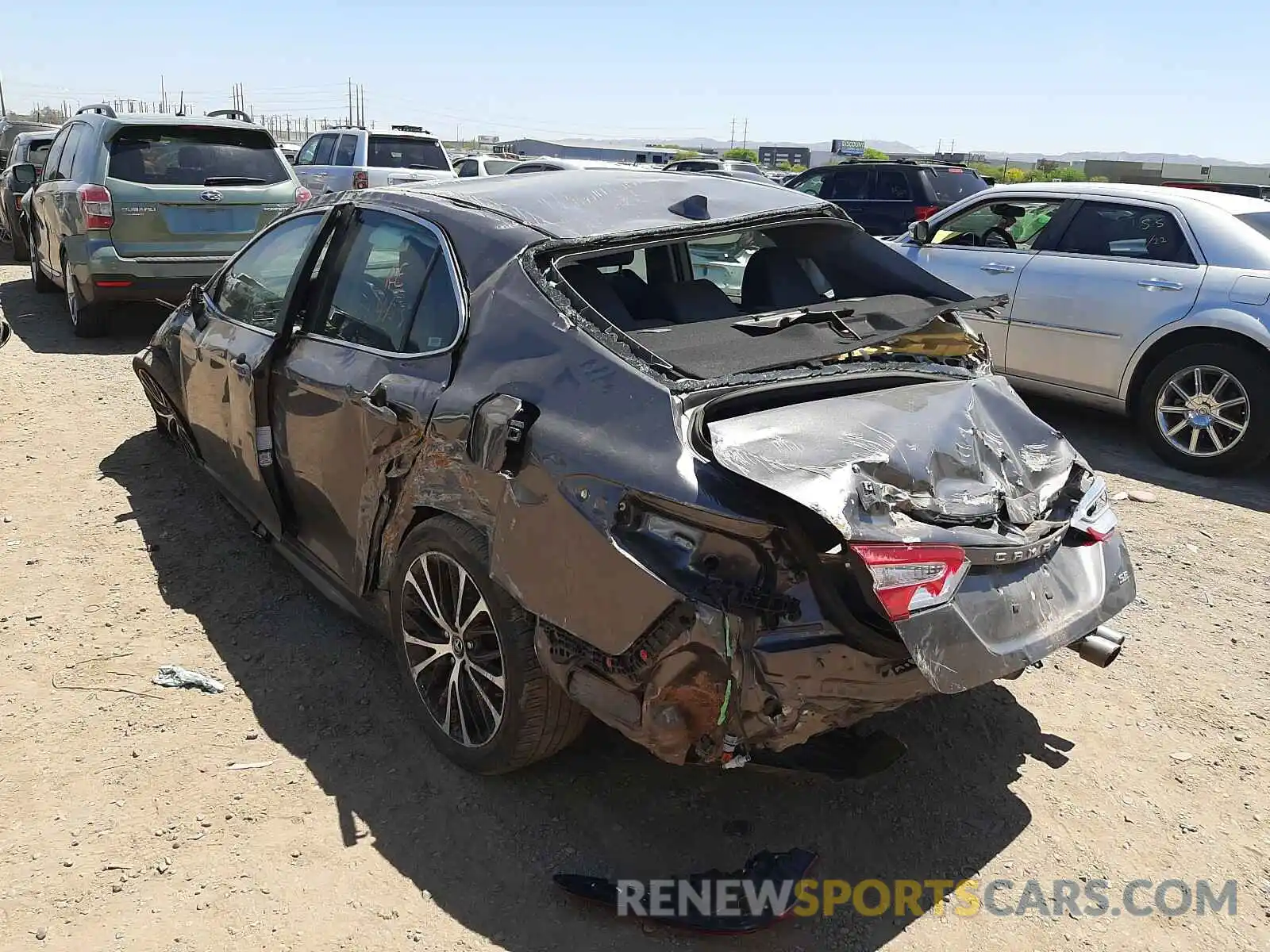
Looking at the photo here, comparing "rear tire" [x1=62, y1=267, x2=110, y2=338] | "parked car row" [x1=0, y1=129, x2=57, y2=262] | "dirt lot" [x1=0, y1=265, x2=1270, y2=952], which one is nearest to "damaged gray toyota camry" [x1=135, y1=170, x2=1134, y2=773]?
"dirt lot" [x1=0, y1=265, x2=1270, y2=952]

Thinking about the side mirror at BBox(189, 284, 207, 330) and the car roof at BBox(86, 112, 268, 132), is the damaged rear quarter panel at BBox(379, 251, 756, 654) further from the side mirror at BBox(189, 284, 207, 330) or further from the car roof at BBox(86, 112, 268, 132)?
the car roof at BBox(86, 112, 268, 132)

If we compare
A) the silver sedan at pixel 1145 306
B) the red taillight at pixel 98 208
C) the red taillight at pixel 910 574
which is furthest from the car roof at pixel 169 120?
the red taillight at pixel 910 574

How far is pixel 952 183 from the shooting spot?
49.9ft

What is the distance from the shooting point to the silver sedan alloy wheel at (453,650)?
116 inches

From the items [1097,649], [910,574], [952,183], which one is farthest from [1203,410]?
[952,183]

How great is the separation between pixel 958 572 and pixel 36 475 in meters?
5.21

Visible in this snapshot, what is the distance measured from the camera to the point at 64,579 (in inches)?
173

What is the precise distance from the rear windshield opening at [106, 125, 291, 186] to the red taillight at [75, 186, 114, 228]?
0.61 feet

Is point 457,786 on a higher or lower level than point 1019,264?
lower

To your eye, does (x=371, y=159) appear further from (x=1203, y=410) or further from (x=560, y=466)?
(x=560, y=466)

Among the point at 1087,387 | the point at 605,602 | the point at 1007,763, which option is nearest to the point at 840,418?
the point at 605,602

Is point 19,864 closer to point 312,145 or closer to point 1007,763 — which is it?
point 1007,763

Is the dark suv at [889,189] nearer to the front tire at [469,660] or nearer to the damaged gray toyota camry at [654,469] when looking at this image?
the damaged gray toyota camry at [654,469]

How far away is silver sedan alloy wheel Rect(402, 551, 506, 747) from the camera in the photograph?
2938 mm
